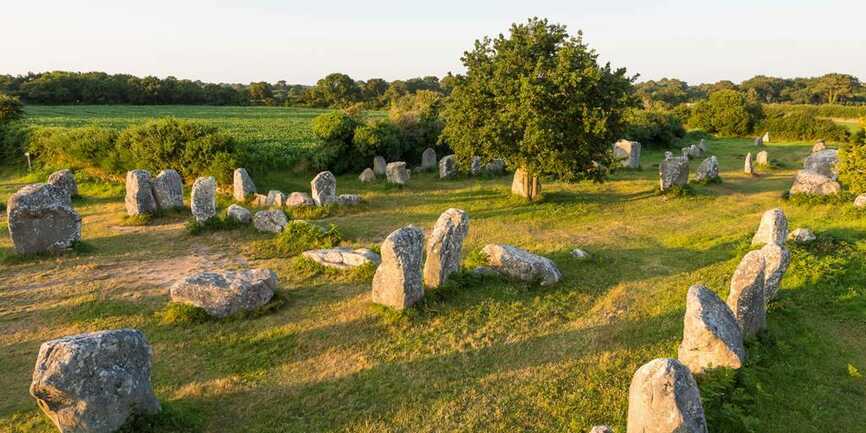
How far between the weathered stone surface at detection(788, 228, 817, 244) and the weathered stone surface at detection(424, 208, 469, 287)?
9.86 m

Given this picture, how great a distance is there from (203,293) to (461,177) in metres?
18.4

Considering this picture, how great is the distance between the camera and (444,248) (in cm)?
1295

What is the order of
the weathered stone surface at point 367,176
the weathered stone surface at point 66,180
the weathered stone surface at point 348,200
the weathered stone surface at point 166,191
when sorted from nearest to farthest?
1. the weathered stone surface at point 166,191
2. the weathered stone surface at point 348,200
3. the weathered stone surface at point 66,180
4. the weathered stone surface at point 367,176

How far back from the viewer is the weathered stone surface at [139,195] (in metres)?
20.0

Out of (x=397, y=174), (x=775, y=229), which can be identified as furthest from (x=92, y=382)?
(x=397, y=174)

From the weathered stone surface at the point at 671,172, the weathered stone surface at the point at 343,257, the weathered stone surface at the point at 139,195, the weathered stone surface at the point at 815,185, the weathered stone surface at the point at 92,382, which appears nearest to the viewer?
the weathered stone surface at the point at 92,382

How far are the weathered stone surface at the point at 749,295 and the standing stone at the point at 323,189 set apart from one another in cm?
1496

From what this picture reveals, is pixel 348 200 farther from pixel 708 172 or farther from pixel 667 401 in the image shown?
pixel 708 172

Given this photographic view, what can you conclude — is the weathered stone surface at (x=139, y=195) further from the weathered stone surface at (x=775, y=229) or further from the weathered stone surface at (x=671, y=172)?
the weathered stone surface at (x=671, y=172)

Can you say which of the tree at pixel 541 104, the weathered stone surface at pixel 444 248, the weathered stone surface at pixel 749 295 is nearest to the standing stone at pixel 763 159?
the tree at pixel 541 104

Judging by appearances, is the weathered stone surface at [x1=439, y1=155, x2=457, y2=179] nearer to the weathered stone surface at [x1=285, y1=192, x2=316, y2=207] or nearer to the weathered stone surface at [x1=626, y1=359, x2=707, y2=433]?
the weathered stone surface at [x1=285, y1=192, x2=316, y2=207]

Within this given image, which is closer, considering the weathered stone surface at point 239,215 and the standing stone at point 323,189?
the weathered stone surface at point 239,215

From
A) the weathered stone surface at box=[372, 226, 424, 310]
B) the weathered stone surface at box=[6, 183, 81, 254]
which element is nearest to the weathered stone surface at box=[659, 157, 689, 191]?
the weathered stone surface at box=[372, 226, 424, 310]

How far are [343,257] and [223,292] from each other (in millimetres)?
3597
